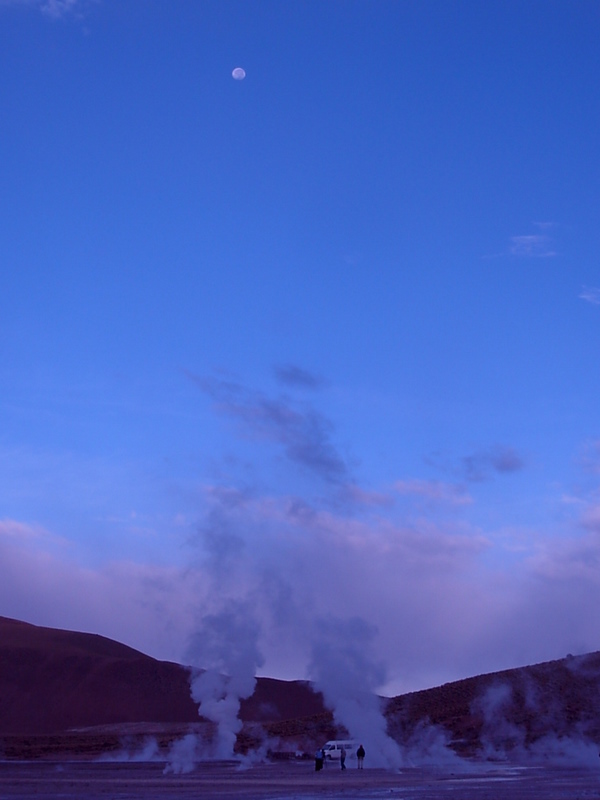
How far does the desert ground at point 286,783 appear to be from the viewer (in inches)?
1345

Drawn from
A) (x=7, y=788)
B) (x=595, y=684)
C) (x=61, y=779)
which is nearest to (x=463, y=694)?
(x=595, y=684)

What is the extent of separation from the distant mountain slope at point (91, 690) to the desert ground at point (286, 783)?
8141cm

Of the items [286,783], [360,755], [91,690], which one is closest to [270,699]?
[91,690]

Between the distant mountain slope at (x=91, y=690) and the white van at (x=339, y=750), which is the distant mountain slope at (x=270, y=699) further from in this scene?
the white van at (x=339, y=750)

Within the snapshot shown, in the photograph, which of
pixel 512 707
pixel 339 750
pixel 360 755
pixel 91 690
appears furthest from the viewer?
pixel 91 690

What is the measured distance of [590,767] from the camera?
57.5 meters

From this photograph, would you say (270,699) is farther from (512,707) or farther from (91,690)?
(512,707)

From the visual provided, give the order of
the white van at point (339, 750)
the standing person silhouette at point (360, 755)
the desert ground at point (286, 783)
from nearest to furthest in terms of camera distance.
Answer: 1. the desert ground at point (286, 783)
2. the standing person silhouette at point (360, 755)
3. the white van at point (339, 750)

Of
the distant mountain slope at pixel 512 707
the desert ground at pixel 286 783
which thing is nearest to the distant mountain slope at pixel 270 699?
the distant mountain slope at pixel 512 707

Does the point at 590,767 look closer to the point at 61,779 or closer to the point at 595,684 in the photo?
the point at 61,779

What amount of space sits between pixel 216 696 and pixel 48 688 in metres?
90.2

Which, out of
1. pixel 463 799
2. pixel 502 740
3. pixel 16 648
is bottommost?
pixel 463 799

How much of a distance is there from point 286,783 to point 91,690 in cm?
11253

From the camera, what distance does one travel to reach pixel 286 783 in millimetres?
42656
